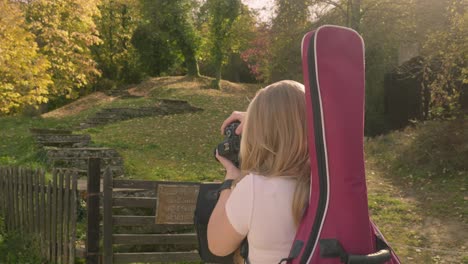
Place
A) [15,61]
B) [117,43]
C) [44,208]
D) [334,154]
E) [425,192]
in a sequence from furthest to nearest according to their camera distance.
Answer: [117,43], [15,61], [425,192], [44,208], [334,154]

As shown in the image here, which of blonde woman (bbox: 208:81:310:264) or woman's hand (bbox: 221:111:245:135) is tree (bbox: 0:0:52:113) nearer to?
woman's hand (bbox: 221:111:245:135)

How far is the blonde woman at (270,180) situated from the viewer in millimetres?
1907

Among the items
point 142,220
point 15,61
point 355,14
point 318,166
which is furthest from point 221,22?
point 318,166

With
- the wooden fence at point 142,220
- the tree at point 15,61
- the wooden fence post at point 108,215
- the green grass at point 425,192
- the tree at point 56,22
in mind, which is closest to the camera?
the wooden fence at point 142,220

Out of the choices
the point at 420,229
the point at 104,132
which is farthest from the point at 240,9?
the point at 420,229

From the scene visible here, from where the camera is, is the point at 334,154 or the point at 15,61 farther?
the point at 15,61

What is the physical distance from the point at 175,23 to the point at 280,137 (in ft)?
106

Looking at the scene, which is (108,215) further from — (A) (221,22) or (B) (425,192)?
(A) (221,22)

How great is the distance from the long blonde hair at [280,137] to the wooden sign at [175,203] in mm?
3910

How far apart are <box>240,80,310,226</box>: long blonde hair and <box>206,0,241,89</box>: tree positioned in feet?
100

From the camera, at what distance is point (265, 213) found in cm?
193

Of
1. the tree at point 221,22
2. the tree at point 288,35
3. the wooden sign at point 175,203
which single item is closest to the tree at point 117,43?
the tree at point 221,22

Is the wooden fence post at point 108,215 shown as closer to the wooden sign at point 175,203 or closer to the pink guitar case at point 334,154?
the wooden sign at point 175,203

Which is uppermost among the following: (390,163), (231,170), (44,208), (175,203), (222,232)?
(231,170)
